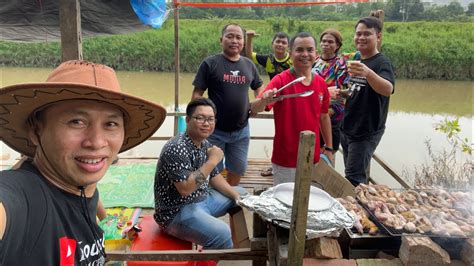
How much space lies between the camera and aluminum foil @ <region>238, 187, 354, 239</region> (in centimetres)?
168

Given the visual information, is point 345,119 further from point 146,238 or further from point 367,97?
point 146,238

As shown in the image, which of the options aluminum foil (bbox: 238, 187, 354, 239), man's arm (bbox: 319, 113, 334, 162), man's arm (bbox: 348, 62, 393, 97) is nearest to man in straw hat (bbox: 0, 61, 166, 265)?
aluminum foil (bbox: 238, 187, 354, 239)

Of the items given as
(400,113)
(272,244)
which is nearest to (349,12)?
(400,113)

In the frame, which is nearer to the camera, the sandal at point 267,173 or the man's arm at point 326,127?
the man's arm at point 326,127

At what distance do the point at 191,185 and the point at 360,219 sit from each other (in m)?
1.03

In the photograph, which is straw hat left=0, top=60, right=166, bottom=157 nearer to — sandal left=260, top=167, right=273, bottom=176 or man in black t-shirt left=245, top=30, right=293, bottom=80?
man in black t-shirt left=245, top=30, right=293, bottom=80

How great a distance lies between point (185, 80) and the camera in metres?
15.1

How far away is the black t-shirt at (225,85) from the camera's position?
346 centimetres

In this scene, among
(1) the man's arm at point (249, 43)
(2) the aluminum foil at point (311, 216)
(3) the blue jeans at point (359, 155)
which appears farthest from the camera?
(1) the man's arm at point (249, 43)

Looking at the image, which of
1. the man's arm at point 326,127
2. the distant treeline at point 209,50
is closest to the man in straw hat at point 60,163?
the man's arm at point 326,127

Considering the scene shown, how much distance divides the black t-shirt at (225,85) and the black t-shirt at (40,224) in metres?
2.45

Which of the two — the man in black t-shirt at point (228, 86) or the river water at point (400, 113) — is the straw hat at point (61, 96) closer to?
the man in black t-shirt at point (228, 86)

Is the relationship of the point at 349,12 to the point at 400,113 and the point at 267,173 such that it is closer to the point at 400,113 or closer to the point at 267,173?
the point at 400,113

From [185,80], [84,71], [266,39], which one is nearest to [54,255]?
[84,71]
